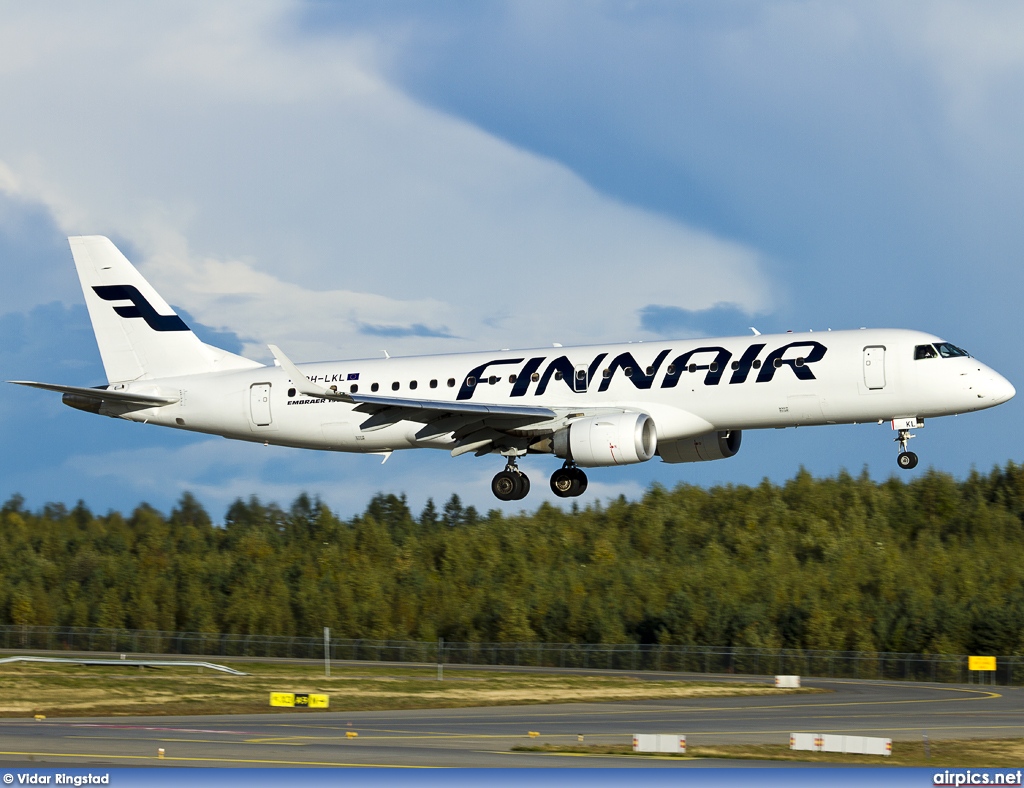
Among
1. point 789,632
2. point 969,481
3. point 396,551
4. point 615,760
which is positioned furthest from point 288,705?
point 969,481

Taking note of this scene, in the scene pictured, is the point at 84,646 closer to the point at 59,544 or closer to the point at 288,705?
the point at 59,544

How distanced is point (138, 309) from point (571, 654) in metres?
33.6

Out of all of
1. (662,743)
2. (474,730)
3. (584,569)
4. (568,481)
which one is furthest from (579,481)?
(584,569)

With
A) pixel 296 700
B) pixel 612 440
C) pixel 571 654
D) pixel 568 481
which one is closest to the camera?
pixel 296 700

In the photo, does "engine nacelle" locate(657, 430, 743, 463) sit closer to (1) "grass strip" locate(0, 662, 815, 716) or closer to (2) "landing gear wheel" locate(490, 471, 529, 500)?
(2) "landing gear wheel" locate(490, 471, 529, 500)

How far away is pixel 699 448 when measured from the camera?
4297 centimetres

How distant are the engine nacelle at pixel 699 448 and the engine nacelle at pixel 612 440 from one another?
10.9 ft

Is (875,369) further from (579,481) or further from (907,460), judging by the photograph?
(579,481)

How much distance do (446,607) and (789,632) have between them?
2329cm

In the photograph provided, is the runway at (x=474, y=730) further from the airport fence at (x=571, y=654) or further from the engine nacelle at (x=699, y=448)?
the airport fence at (x=571, y=654)

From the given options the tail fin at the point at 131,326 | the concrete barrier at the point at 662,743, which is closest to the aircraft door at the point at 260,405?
the tail fin at the point at 131,326

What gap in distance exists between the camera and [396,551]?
101m

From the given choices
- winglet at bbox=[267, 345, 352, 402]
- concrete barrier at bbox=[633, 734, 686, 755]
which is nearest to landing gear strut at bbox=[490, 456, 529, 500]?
winglet at bbox=[267, 345, 352, 402]

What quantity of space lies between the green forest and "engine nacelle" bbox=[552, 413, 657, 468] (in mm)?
40274
